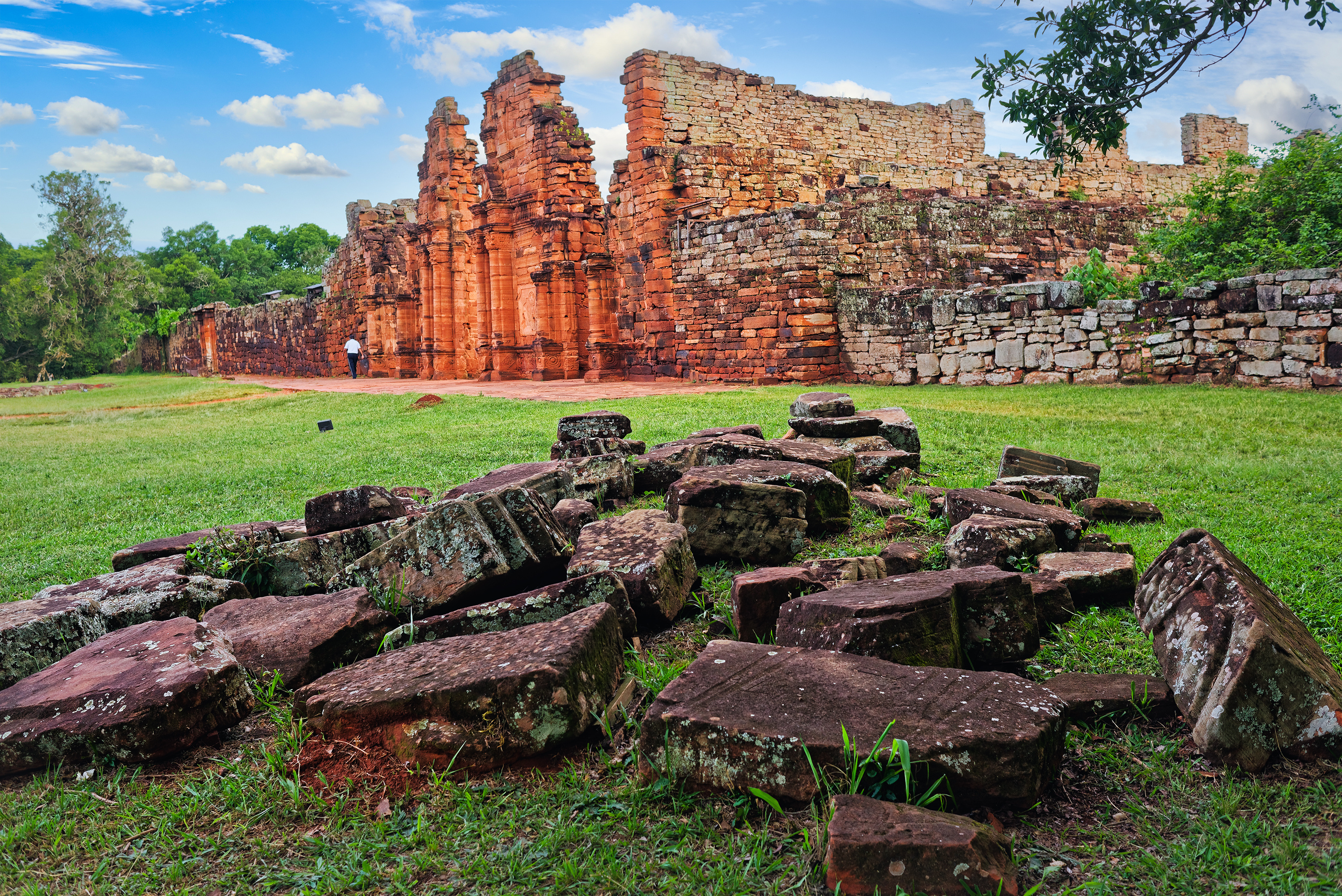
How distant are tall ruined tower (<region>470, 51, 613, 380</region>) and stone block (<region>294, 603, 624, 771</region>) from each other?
17.7 metres

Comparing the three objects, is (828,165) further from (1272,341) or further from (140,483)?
(140,483)

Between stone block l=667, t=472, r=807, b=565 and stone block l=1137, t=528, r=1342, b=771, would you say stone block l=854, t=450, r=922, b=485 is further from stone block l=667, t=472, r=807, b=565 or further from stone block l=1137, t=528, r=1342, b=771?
stone block l=1137, t=528, r=1342, b=771

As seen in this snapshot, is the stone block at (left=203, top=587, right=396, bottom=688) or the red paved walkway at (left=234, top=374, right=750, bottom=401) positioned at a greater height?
the red paved walkway at (left=234, top=374, right=750, bottom=401)

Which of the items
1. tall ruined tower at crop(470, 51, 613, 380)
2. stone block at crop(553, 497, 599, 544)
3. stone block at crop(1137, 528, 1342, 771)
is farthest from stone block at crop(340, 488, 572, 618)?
tall ruined tower at crop(470, 51, 613, 380)

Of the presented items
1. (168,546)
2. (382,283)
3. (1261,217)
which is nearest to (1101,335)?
(1261,217)

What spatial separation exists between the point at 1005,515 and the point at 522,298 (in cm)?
1949

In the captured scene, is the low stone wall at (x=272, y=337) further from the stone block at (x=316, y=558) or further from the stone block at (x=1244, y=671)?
the stone block at (x=1244, y=671)

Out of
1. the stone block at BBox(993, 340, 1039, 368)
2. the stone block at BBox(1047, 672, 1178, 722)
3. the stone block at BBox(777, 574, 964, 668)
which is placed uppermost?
the stone block at BBox(993, 340, 1039, 368)

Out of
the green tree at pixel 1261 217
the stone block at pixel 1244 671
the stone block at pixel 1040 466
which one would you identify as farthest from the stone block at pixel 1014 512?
the green tree at pixel 1261 217

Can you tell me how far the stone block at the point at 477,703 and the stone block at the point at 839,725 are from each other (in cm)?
30

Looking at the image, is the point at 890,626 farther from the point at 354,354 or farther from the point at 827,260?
the point at 354,354

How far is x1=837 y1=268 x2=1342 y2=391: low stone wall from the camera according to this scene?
1012cm

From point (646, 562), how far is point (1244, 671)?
1.96 meters

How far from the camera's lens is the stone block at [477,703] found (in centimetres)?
240
